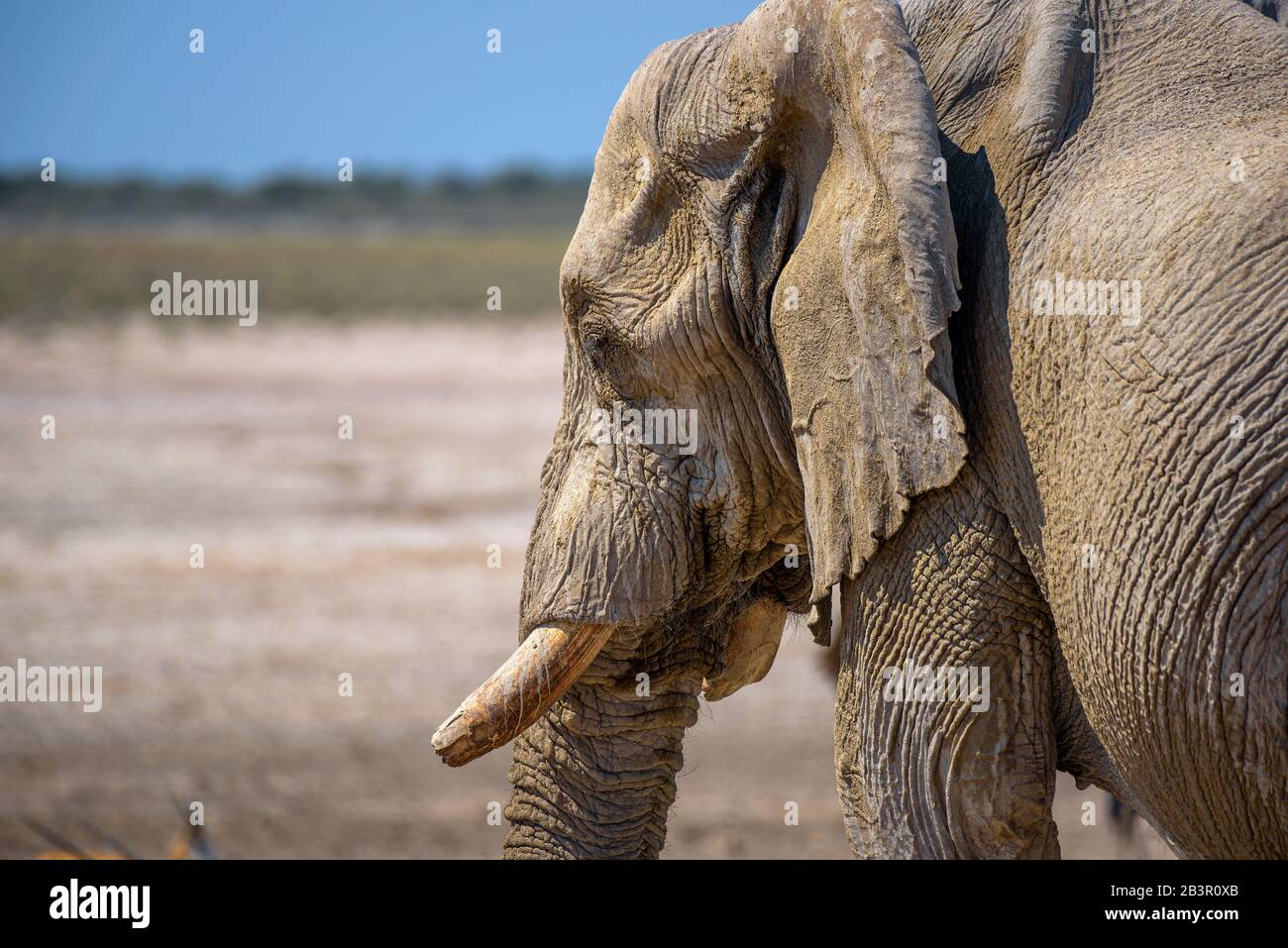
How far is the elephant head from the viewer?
7.82ft

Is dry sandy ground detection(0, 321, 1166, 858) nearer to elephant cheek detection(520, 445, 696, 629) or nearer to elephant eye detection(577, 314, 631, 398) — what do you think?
elephant cheek detection(520, 445, 696, 629)

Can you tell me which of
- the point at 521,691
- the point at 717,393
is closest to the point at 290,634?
the point at 521,691

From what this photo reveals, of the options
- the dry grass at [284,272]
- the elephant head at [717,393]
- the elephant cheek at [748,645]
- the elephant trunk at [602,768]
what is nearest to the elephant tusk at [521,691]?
the elephant head at [717,393]

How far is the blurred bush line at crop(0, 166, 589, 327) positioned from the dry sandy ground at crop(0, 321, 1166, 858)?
10.8 metres

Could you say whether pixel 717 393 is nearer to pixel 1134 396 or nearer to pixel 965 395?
pixel 965 395

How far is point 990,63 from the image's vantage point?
8.16 ft

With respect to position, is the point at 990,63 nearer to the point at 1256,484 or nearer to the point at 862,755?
the point at 1256,484

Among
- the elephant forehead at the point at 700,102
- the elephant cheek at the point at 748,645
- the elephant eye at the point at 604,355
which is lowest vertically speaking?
the elephant cheek at the point at 748,645

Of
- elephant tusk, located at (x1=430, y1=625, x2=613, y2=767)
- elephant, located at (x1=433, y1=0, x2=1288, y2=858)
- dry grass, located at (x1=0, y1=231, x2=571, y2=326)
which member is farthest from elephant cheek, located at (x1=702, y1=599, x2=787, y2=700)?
dry grass, located at (x1=0, y1=231, x2=571, y2=326)

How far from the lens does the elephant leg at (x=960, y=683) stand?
2404mm

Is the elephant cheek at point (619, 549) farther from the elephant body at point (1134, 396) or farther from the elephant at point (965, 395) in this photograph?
the elephant body at point (1134, 396)

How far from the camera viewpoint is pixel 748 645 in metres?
3.38
